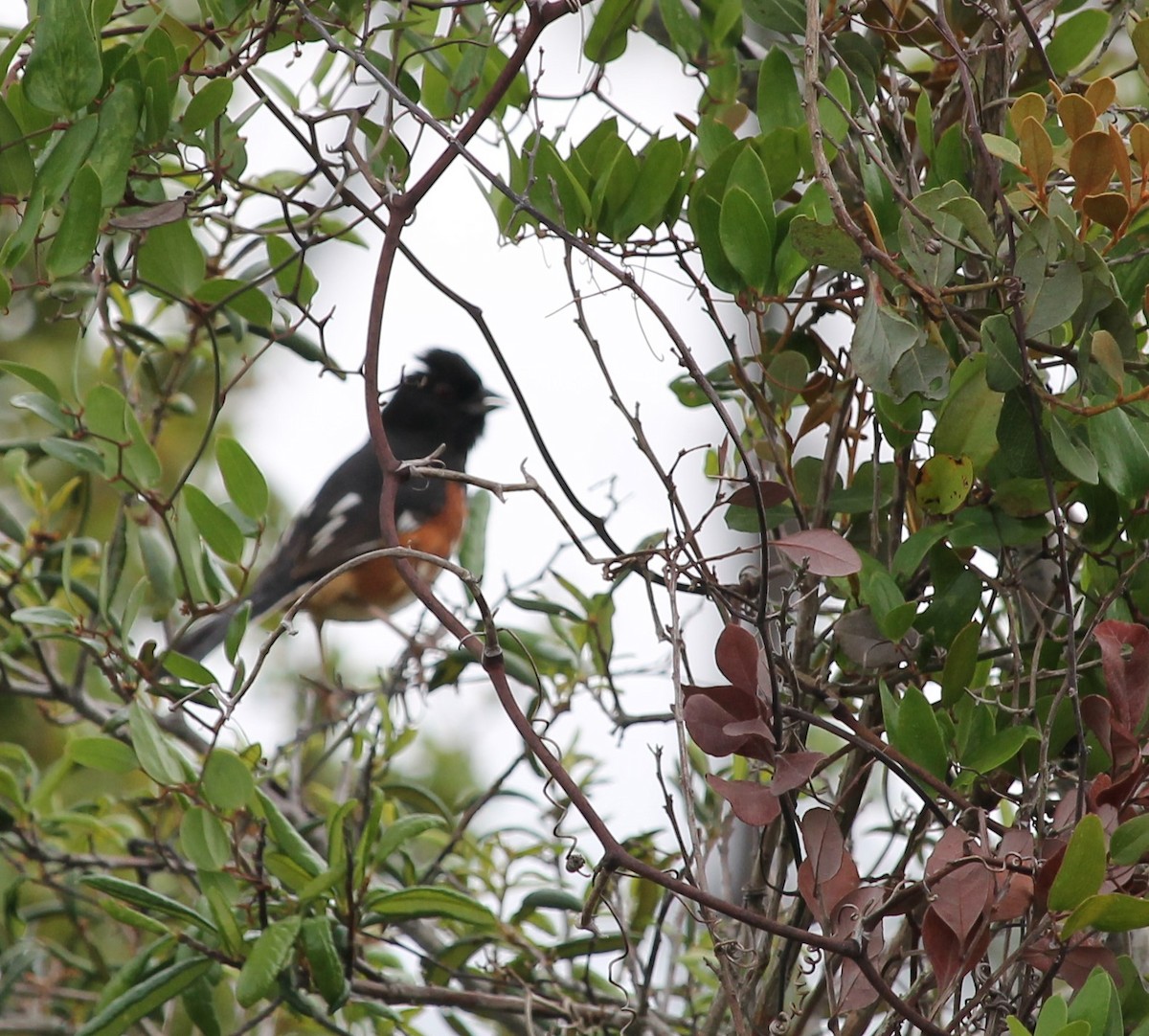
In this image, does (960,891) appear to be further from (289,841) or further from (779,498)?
(289,841)

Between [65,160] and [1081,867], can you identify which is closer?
[1081,867]

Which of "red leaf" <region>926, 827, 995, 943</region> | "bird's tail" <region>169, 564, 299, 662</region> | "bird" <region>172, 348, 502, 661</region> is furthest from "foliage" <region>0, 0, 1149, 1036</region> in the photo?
"bird" <region>172, 348, 502, 661</region>

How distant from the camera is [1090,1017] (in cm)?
101

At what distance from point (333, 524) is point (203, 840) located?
10.8 feet

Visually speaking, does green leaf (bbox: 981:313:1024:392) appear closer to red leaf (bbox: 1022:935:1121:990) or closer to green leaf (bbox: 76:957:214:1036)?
red leaf (bbox: 1022:935:1121:990)

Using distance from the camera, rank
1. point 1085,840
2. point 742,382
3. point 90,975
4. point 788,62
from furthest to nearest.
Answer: point 90,975
point 788,62
point 742,382
point 1085,840

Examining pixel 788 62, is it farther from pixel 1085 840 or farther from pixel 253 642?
pixel 253 642

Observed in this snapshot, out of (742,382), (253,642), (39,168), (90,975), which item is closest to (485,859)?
(90,975)

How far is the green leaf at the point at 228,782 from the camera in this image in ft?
5.49

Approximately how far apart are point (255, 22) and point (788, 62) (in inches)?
25.0

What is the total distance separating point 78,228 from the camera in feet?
4.62

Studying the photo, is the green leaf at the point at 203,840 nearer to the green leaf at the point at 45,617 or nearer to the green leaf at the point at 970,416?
the green leaf at the point at 45,617

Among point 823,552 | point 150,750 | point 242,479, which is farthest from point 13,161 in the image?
point 823,552

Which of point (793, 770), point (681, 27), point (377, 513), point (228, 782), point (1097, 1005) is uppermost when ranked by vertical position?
point (377, 513)
